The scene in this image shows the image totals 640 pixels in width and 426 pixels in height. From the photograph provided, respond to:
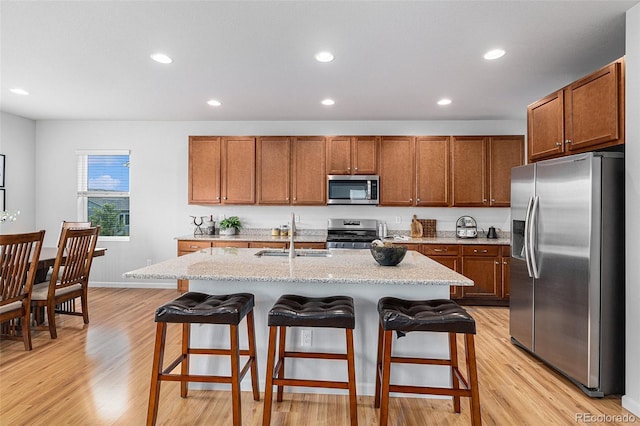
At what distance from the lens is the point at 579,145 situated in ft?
8.99

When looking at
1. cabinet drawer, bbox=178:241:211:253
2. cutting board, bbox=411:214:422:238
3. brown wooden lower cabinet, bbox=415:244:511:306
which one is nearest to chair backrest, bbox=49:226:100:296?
cabinet drawer, bbox=178:241:211:253

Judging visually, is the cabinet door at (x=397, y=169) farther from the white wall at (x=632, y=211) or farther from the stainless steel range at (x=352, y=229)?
the white wall at (x=632, y=211)

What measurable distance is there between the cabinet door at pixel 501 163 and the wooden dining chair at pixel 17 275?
513cm

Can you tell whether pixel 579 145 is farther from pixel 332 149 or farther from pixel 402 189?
pixel 332 149

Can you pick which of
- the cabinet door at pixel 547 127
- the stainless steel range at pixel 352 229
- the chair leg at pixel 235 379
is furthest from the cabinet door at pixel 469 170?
the chair leg at pixel 235 379

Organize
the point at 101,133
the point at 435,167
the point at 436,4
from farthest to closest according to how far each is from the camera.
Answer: the point at 101,133, the point at 435,167, the point at 436,4

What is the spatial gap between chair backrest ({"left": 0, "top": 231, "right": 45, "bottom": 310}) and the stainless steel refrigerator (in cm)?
405

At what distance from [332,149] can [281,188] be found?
90 centimetres

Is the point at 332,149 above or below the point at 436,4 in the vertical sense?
below

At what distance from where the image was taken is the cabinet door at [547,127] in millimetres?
2951

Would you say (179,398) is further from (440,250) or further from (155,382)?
(440,250)

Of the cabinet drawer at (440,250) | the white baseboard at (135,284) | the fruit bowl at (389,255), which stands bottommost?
the white baseboard at (135,284)

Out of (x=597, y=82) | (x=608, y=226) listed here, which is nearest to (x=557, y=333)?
(x=608, y=226)

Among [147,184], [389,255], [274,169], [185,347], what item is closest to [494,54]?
[389,255]
